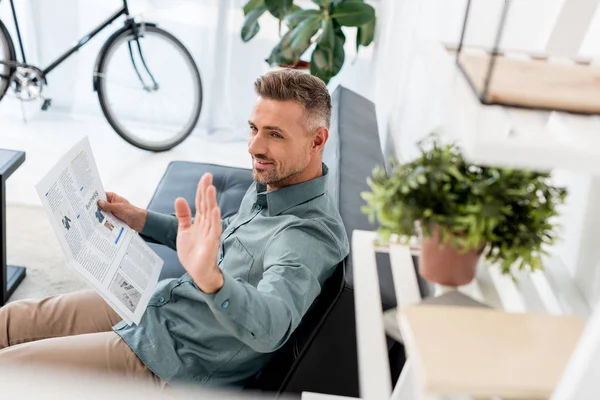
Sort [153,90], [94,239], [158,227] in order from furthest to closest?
[153,90], [158,227], [94,239]

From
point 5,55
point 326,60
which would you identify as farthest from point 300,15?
point 5,55

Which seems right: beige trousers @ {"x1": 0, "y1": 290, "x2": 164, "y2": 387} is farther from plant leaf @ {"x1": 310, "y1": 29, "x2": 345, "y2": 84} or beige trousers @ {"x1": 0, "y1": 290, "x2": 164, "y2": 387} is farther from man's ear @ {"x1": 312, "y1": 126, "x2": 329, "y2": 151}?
plant leaf @ {"x1": 310, "y1": 29, "x2": 345, "y2": 84}

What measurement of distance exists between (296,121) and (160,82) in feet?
7.42

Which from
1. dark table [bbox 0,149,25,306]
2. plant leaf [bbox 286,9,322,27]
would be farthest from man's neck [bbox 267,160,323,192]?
plant leaf [bbox 286,9,322,27]

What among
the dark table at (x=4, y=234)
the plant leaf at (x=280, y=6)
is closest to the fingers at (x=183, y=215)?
the dark table at (x=4, y=234)

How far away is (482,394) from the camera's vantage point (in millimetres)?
545

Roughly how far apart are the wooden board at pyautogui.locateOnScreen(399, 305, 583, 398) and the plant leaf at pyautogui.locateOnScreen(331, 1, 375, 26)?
2.21m

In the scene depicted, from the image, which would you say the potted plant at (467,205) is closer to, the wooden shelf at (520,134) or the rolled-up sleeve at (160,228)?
the wooden shelf at (520,134)

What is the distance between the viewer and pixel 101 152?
3.21m

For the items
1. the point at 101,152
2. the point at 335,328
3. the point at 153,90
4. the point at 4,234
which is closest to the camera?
the point at 335,328

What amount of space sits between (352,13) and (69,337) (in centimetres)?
186

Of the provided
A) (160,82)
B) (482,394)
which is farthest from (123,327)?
(160,82)

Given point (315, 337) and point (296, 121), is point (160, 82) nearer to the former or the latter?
point (296, 121)

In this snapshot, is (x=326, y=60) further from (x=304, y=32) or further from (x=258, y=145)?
(x=258, y=145)
